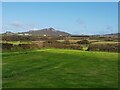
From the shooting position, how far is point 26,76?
21203 millimetres

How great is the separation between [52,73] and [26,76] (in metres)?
2.49

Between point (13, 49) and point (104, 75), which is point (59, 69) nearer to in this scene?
point (104, 75)

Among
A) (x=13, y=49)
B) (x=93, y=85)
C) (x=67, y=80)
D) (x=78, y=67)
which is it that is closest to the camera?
(x=93, y=85)

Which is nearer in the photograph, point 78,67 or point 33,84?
point 33,84

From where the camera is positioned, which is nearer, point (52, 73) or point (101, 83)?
point (101, 83)

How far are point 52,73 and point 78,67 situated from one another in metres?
4.48

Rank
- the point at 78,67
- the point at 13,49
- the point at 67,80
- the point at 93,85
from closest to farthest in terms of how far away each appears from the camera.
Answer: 1. the point at 93,85
2. the point at 67,80
3. the point at 78,67
4. the point at 13,49

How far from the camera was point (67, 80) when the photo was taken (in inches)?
789

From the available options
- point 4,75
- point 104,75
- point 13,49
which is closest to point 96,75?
point 104,75

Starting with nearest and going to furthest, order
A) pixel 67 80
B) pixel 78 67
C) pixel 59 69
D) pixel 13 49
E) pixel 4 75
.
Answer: pixel 67 80, pixel 4 75, pixel 59 69, pixel 78 67, pixel 13 49

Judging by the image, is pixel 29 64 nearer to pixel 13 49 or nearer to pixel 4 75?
pixel 4 75

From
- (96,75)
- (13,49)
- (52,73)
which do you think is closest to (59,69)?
(52,73)

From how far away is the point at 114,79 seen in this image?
21.0 metres

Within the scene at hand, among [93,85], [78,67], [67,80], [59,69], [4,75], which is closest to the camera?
[93,85]
